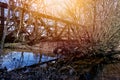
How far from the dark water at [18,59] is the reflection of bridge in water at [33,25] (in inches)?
33.6

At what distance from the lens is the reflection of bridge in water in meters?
6.65

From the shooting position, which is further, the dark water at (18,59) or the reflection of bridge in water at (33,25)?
the reflection of bridge in water at (33,25)

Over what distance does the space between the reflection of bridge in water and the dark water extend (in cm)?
85

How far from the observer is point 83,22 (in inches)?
273

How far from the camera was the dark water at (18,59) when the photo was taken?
5378mm

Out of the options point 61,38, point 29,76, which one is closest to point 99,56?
point 61,38

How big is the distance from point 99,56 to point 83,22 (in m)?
1.21

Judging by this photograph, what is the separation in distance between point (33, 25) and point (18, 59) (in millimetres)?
1949

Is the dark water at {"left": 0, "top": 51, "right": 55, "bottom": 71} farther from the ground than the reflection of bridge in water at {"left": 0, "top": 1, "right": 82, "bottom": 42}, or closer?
closer

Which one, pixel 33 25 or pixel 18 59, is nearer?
pixel 18 59

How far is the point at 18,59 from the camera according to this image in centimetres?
605

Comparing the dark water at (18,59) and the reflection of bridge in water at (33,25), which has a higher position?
the reflection of bridge in water at (33,25)

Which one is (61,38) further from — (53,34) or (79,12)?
(79,12)

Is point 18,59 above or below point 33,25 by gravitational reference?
below
